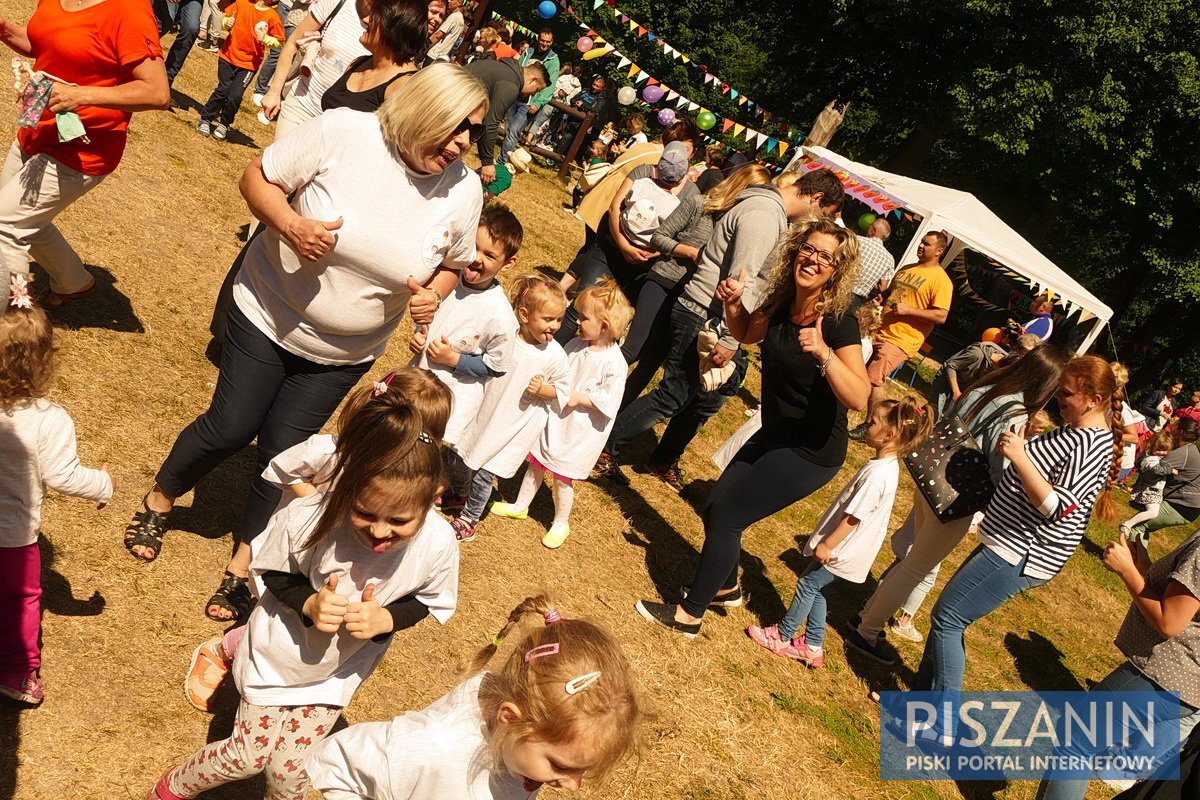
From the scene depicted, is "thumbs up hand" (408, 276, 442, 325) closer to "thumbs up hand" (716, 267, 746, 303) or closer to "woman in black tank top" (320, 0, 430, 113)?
"woman in black tank top" (320, 0, 430, 113)

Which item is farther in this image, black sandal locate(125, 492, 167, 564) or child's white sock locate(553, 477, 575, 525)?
child's white sock locate(553, 477, 575, 525)

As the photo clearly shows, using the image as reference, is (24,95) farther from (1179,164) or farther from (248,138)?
(1179,164)

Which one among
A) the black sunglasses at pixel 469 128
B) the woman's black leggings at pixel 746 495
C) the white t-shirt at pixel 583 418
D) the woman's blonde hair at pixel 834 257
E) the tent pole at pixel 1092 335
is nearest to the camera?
the black sunglasses at pixel 469 128

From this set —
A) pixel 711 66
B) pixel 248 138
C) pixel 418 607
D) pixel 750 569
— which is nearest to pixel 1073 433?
pixel 750 569

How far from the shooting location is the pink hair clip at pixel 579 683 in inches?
85.1

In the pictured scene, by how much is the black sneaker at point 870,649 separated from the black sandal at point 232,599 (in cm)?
402

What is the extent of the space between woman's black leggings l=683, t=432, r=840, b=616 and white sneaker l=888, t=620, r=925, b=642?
2.12 meters

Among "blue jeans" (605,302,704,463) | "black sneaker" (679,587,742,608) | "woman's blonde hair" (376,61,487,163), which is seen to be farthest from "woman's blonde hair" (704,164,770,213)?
"woman's blonde hair" (376,61,487,163)

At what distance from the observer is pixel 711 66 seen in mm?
32625

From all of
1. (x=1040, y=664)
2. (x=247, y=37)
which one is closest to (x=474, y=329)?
(x=1040, y=664)

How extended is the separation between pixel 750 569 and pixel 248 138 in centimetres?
747

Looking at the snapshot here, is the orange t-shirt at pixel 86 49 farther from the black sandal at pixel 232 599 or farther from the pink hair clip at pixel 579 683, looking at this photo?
the pink hair clip at pixel 579 683

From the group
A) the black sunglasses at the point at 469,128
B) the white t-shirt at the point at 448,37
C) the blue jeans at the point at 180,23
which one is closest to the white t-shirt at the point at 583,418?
the black sunglasses at the point at 469,128

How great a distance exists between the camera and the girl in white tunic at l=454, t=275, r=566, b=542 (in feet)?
16.1
